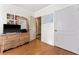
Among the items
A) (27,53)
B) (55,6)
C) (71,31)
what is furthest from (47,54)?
(55,6)

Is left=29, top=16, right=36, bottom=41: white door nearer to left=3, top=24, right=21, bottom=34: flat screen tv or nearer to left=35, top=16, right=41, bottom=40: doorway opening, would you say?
left=35, top=16, right=41, bottom=40: doorway opening

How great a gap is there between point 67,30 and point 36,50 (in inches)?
32.8

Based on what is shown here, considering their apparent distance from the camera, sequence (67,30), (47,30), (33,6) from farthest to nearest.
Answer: (47,30) < (67,30) < (33,6)

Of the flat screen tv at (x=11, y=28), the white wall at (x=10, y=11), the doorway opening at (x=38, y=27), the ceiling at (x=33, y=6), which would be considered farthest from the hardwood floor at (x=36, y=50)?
the ceiling at (x=33, y=6)

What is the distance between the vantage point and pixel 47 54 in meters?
1.75

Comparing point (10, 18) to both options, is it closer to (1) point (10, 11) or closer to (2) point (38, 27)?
(1) point (10, 11)

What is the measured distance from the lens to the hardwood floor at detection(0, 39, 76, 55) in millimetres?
1768

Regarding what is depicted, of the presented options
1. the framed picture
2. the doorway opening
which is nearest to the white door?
the doorway opening

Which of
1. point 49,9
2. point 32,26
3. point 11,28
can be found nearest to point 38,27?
point 32,26

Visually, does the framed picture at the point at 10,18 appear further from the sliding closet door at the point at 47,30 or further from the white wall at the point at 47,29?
the sliding closet door at the point at 47,30

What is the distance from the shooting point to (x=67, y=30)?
6.23 ft
